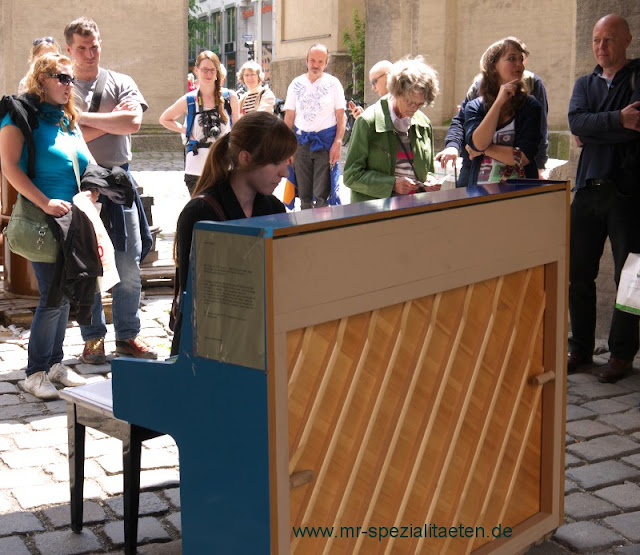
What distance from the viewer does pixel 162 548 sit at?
4.00 metres

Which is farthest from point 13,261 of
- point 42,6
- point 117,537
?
point 42,6

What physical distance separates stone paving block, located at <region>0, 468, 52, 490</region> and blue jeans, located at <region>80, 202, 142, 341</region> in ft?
6.35

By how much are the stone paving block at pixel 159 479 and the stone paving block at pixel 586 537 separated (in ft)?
5.51

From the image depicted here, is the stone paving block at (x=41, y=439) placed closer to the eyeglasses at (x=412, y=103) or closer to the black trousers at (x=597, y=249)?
the eyeglasses at (x=412, y=103)

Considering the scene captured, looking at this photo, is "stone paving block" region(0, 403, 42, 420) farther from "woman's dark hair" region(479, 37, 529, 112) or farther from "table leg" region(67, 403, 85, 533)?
"woman's dark hair" region(479, 37, 529, 112)

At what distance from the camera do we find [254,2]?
6431 cm

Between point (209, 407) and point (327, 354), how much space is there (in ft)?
1.24

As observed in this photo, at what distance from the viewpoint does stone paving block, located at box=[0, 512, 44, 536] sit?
4141 mm

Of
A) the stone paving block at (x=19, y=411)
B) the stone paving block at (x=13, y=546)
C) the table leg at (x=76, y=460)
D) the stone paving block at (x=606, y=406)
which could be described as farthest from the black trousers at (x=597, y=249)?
the stone paving block at (x=13, y=546)

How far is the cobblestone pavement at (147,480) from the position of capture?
409 centimetres

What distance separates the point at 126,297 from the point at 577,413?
115 inches

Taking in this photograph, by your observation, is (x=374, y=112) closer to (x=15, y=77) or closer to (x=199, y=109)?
(x=199, y=109)

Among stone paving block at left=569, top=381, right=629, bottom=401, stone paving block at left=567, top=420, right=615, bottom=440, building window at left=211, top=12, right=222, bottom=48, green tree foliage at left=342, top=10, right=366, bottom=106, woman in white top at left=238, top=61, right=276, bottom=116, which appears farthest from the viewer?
building window at left=211, top=12, right=222, bottom=48

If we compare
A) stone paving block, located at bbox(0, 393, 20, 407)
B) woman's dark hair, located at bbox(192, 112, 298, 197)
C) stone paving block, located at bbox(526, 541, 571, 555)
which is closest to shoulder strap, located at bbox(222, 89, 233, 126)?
stone paving block, located at bbox(0, 393, 20, 407)
